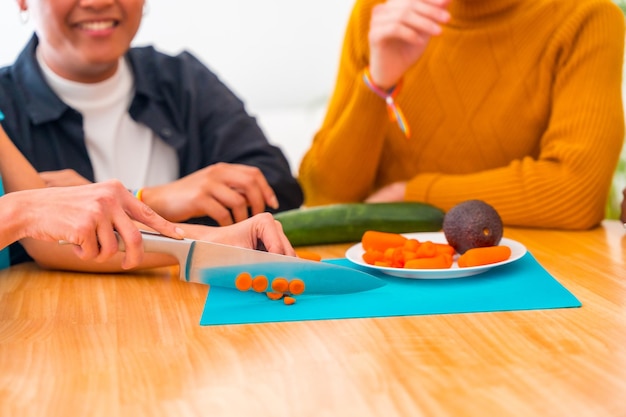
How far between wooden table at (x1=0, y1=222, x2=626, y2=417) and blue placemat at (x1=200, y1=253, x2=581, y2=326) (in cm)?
2

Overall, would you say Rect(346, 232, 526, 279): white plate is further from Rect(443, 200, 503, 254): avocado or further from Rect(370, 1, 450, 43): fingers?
Rect(370, 1, 450, 43): fingers

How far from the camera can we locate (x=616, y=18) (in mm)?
1865

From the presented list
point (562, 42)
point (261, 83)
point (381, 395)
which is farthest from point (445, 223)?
point (261, 83)

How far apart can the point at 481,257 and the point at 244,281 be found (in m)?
0.38

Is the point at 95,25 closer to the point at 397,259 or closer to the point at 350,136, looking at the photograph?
the point at 350,136

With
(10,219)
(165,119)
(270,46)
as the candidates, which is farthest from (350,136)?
(270,46)

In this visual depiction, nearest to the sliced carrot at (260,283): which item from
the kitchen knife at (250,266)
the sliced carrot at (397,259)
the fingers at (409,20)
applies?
the kitchen knife at (250,266)

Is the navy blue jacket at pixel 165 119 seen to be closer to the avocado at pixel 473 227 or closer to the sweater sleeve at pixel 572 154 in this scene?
the sweater sleeve at pixel 572 154

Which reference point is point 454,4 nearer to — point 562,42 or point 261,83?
point 562,42

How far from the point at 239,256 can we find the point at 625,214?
2.77ft

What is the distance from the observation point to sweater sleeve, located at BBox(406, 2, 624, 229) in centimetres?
174

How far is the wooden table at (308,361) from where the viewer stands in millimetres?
826

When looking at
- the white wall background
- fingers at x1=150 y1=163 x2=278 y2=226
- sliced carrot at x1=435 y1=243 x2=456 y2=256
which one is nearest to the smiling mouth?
fingers at x1=150 y1=163 x2=278 y2=226

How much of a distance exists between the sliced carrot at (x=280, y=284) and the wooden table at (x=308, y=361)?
12 centimetres
